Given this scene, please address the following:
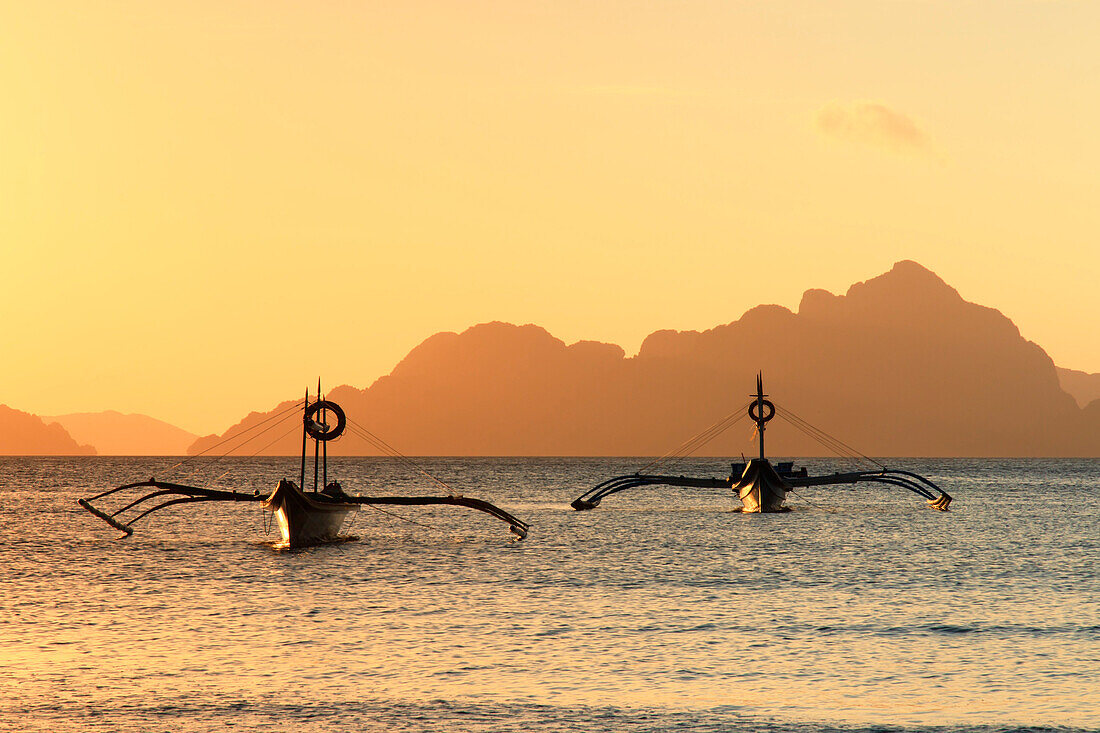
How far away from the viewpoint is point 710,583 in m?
43.3

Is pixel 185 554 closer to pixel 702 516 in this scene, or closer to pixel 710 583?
pixel 710 583

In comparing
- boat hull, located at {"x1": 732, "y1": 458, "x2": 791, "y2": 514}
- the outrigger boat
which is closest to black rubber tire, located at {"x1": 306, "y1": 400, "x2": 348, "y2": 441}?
the outrigger boat

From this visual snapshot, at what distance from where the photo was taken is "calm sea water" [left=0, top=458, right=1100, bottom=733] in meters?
21.8

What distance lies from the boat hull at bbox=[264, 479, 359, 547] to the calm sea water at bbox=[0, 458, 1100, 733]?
1449mm

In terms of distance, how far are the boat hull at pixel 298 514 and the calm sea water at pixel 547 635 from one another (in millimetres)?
1449

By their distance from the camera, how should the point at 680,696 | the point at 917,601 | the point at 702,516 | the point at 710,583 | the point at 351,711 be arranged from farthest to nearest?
the point at 702,516 → the point at 710,583 → the point at 917,601 → the point at 680,696 → the point at 351,711

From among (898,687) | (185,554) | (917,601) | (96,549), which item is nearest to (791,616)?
(917,601)

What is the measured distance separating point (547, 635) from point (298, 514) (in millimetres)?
28443

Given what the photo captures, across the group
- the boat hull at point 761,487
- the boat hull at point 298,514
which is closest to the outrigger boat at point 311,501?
the boat hull at point 298,514

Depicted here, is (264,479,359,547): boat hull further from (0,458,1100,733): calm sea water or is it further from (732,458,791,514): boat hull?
(732,458,791,514): boat hull

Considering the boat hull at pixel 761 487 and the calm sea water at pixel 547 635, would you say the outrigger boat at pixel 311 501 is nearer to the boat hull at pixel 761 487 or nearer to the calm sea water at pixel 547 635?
the calm sea water at pixel 547 635

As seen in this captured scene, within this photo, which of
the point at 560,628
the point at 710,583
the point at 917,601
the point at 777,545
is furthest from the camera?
the point at 777,545

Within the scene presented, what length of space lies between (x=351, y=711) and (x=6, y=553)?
142 feet

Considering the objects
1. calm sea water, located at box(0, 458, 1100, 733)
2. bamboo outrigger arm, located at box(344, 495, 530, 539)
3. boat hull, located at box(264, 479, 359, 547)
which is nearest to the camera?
calm sea water, located at box(0, 458, 1100, 733)
